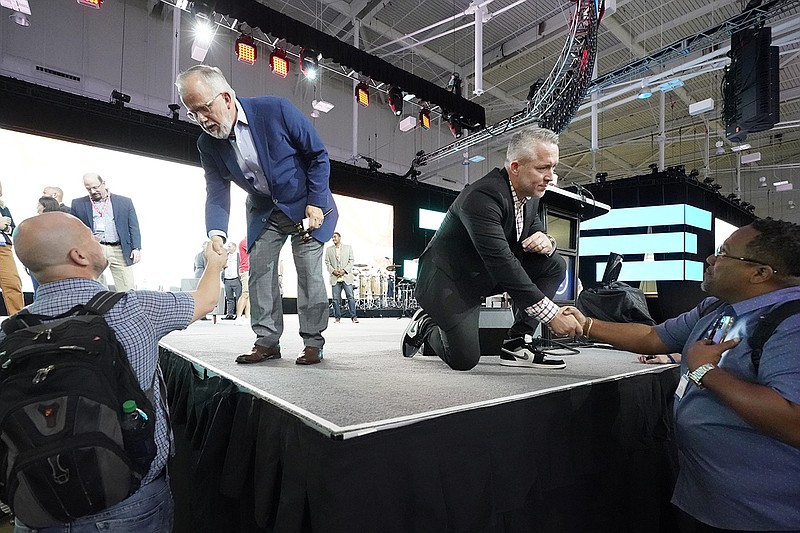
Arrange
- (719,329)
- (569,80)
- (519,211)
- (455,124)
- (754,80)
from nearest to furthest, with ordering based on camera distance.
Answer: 1. (719,329)
2. (519,211)
3. (754,80)
4. (569,80)
5. (455,124)

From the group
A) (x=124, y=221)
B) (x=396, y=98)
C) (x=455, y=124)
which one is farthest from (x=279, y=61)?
(x=124, y=221)

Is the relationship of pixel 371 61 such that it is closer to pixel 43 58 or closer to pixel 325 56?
pixel 325 56

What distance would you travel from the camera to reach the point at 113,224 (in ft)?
13.3

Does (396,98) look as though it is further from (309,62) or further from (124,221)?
(124,221)

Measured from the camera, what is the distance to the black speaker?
5.61 metres

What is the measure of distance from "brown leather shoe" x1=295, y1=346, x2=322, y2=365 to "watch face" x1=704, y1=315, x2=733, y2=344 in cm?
139

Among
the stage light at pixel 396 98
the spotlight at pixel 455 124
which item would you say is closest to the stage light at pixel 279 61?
the stage light at pixel 396 98

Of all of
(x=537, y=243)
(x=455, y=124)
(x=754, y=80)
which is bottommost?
(x=537, y=243)

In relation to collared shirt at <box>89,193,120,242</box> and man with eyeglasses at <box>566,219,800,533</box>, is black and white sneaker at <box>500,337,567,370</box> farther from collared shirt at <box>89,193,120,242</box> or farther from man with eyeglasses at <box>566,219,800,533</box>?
collared shirt at <box>89,193,120,242</box>

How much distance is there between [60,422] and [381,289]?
9.31m

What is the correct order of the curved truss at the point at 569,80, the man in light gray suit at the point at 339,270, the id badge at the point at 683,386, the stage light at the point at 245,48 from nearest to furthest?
the id badge at the point at 683,386 → the curved truss at the point at 569,80 → the stage light at the point at 245,48 → the man in light gray suit at the point at 339,270

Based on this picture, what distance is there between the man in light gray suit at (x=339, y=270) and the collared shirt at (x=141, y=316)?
580 cm

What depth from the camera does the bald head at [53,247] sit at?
0.93 meters

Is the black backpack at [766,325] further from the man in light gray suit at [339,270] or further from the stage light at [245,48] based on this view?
the stage light at [245,48]
